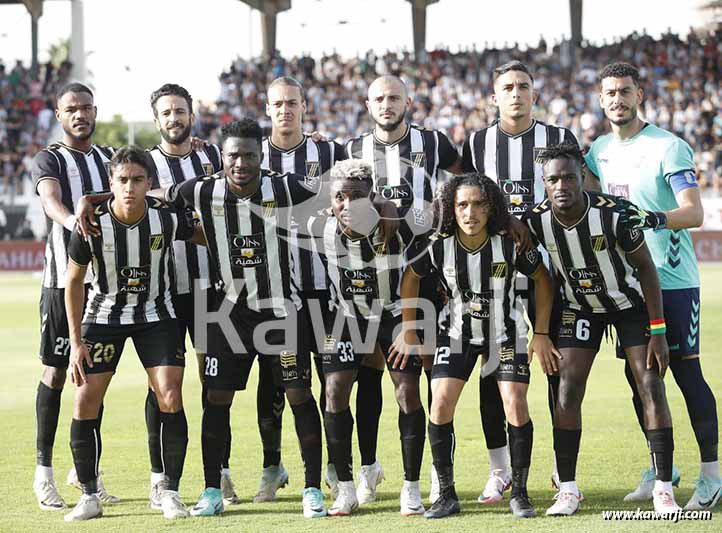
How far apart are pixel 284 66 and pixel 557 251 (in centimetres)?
3093

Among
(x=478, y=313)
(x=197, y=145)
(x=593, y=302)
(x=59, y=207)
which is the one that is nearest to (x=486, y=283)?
(x=478, y=313)

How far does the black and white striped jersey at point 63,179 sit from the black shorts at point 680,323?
3.15 m

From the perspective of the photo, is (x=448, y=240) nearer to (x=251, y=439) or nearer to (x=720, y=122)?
(x=251, y=439)

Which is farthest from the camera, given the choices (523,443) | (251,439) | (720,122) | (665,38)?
(665,38)

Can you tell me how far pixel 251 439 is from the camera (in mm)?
7699

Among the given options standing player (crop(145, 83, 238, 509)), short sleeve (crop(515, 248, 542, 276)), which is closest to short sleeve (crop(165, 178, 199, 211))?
standing player (crop(145, 83, 238, 509))

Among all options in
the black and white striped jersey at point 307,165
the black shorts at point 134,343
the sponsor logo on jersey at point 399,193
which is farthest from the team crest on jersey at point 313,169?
the black shorts at point 134,343

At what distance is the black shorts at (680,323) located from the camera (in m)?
5.79

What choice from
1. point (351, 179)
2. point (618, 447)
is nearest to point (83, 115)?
point (351, 179)

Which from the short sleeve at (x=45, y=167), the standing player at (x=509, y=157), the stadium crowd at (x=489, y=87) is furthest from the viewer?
the stadium crowd at (x=489, y=87)

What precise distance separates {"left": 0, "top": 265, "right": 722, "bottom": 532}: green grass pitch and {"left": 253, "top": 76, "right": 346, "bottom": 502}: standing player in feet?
0.82

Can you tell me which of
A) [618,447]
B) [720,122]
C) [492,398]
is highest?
[720,122]

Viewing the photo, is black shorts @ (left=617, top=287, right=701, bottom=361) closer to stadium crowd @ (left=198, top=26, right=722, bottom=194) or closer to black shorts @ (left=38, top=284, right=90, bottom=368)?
black shorts @ (left=38, top=284, right=90, bottom=368)

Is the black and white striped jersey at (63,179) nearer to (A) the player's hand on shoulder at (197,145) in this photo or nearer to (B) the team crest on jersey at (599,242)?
(A) the player's hand on shoulder at (197,145)
